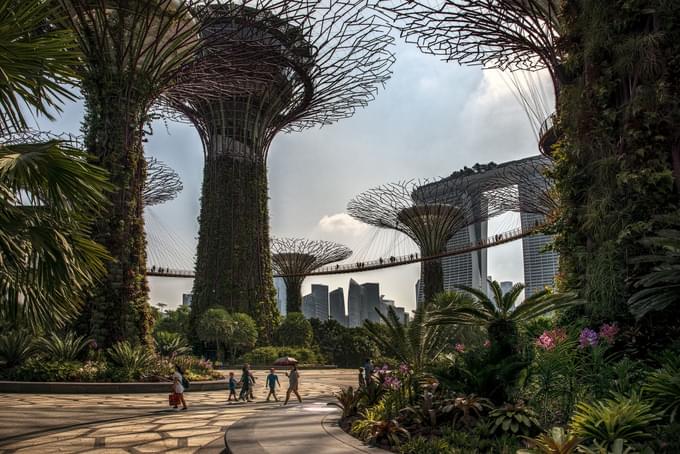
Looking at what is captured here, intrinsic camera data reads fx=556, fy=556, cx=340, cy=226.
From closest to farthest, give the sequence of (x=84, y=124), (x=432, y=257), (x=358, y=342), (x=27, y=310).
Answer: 1. (x=27, y=310)
2. (x=84, y=124)
3. (x=358, y=342)
4. (x=432, y=257)

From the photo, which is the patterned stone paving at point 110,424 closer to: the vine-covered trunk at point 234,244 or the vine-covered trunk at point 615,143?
the vine-covered trunk at point 615,143

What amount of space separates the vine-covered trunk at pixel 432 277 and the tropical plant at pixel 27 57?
34669 mm

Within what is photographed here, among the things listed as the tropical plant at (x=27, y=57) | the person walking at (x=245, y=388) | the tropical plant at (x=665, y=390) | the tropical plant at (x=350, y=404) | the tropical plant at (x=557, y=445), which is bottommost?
the person walking at (x=245, y=388)

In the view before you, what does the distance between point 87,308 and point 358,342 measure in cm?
2063

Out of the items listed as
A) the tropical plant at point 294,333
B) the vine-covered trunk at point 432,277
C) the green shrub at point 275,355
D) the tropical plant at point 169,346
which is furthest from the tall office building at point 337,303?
the tropical plant at point 169,346

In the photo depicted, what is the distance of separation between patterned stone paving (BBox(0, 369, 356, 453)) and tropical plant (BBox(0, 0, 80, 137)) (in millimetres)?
4064

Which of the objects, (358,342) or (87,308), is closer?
(87,308)

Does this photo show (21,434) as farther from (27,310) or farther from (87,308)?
(87,308)

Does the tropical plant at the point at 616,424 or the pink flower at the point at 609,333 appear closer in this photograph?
the tropical plant at the point at 616,424

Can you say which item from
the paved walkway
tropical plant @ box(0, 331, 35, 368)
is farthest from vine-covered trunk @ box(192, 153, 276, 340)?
the paved walkway

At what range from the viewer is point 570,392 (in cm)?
642

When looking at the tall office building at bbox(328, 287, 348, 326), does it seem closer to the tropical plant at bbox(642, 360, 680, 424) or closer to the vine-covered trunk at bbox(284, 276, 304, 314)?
the vine-covered trunk at bbox(284, 276, 304, 314)

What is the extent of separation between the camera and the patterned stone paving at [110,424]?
7.11 metres

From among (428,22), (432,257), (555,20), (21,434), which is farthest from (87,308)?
(432,257)
